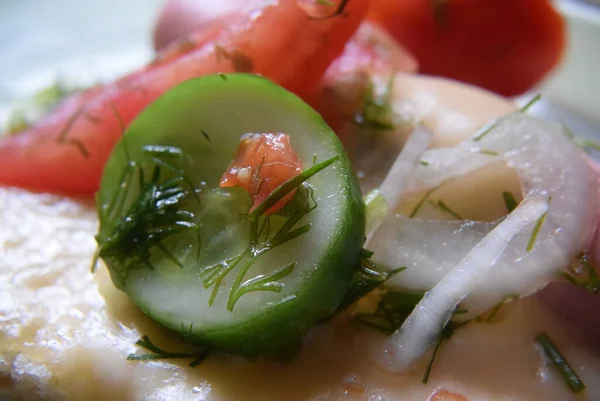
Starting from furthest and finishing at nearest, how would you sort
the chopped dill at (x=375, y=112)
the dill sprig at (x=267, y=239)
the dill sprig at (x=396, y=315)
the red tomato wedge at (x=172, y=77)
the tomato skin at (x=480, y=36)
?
the tomato skin at (x=480, y=36), the chopped dill at (x=375, y=112), the red tomato wedge at (x=172, y=77), the dill sprig at (x=396, y=315), the dill sprig at (x=267, y=239)

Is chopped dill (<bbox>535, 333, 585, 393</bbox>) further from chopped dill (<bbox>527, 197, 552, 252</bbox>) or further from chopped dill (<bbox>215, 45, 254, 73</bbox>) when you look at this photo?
chopped dill (<bbox>215, 45, 254, 73</bbox>)

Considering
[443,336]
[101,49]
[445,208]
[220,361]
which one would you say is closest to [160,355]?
[220,361]

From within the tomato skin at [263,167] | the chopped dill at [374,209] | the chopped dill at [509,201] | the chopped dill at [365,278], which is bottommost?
the chopped dill at [365,278]

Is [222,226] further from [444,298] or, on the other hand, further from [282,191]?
[444,298]

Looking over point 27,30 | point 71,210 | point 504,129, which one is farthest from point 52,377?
point 27,30

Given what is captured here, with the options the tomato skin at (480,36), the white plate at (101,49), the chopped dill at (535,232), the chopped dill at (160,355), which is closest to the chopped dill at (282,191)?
the chopped dill at (160,355)

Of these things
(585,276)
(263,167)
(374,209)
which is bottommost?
(585,276)

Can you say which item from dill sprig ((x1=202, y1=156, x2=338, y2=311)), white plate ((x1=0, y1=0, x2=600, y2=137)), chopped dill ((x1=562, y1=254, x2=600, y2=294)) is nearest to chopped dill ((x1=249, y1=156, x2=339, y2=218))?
dill sprig ((x1=202, y1=156, x2=338, y2=311))

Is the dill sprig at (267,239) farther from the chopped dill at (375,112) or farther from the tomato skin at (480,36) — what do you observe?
the tomato skin at (480,36)
